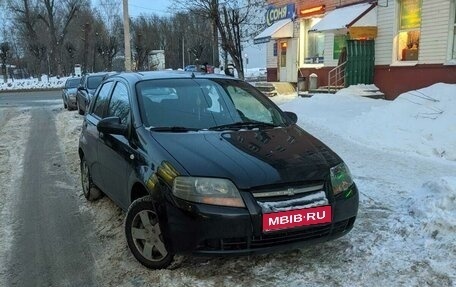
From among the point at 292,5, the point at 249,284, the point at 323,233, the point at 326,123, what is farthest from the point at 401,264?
the point at 292,5

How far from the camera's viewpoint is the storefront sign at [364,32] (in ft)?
52.1

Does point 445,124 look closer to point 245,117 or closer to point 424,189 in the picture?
point 424,189

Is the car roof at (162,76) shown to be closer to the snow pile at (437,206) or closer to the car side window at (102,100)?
the car side window at (102,100)

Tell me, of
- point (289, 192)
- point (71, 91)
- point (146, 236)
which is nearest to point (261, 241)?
point (289, 192)

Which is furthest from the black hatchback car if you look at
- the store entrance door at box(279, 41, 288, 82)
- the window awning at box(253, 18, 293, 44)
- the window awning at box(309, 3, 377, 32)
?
the store entrance door at box(279, 41, 288, 82)

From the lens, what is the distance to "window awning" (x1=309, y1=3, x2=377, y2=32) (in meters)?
15.7

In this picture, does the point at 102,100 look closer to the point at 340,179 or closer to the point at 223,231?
the point at 223,231

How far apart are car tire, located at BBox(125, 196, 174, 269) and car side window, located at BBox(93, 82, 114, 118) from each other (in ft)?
6.44

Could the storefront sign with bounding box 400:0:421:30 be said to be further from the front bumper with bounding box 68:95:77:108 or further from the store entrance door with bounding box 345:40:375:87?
the front bumper with bounding box 68:95:77:108

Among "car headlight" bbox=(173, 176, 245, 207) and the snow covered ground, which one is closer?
"car headlight" bbox=(173, 176, 245, 207)

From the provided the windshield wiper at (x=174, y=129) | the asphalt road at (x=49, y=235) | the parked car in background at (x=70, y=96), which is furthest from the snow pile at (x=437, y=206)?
the parked car in background at (x=70, y=96)

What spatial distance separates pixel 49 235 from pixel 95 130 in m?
1.28

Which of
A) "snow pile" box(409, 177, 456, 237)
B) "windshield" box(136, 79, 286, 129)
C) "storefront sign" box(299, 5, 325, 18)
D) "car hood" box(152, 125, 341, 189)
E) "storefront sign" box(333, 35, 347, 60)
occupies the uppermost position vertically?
"storefront sign" box(299, 5, 325, 18)

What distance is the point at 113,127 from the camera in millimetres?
4586
